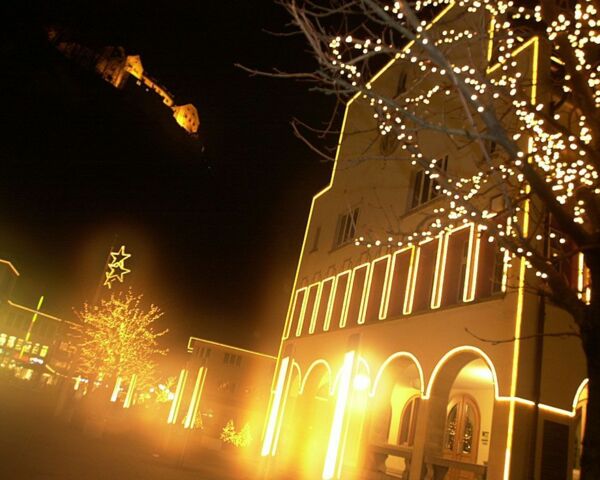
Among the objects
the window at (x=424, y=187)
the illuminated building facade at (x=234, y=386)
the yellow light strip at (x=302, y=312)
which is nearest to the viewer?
the window at (x=424, y=187)

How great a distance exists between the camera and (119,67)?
2370 inches

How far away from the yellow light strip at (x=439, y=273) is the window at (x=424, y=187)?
1.66 metres

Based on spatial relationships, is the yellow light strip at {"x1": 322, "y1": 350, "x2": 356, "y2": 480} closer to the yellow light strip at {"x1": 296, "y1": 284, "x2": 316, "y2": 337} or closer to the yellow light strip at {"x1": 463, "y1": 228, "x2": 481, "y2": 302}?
the yellow light strip at {"x1": 463, "y1": 228, "x2": 481, "y2": 302}

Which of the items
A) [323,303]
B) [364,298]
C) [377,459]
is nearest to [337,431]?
[377,459]

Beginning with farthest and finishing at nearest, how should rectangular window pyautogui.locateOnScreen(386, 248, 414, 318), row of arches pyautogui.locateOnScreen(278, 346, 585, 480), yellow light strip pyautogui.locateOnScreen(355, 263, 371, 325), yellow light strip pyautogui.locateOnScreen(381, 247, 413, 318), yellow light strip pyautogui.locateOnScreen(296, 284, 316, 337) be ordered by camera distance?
yellow light strip pyautogui.locateOnScreen(296, 284, 316, 337) < yellow light strip pyautogui.locateOnScreen(355, 263, 371, 325) < yellow light strip pyautogui.locateOnScreen(381, 247, 413, 318) < rectangular window pyautogui.locateOnScreen(386, 248, 414, 318) < row of arches pyautogui.locateOnScreen(278, 346, 585, 480)

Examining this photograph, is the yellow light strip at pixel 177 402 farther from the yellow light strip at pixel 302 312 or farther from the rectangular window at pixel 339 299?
the rectangular window at pixel 339 299

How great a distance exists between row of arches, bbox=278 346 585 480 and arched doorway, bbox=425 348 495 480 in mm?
20

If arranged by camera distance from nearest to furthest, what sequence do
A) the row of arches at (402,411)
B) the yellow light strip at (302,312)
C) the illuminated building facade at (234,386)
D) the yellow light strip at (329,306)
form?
the row of arches at (402,411)
the yellow light strip at (329,306)
the yellow light strip at (302,312)
the illuminated building facade at (234,386)

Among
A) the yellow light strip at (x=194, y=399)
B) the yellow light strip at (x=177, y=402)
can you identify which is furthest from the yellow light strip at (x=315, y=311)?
the yellow light strip at (x=177, y=402)

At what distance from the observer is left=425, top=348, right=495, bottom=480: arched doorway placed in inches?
430

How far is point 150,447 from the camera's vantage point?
16422mm

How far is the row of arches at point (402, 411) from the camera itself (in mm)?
11141

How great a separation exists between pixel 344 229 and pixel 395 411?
6505 mm

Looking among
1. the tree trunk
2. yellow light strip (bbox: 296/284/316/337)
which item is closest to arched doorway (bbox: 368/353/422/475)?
yellow light strip (bbox: 296/284/316/337)
